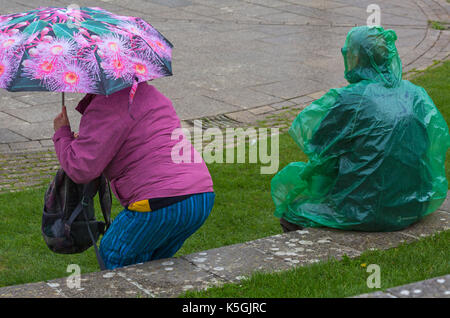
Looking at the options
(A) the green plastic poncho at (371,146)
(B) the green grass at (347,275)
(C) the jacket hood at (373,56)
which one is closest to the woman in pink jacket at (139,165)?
(B) the green grass at (347,275)

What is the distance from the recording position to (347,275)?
383cm

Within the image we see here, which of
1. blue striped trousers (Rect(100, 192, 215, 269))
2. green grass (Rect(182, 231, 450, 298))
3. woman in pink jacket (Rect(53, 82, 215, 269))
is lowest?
green grass (Rect(182, 231, 450, 298))

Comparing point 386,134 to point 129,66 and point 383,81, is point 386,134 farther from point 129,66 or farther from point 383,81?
point 129,66

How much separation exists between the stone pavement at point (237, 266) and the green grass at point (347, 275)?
0.09 meters

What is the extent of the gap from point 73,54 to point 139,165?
0.61 metres

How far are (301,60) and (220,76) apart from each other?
→ 145cm

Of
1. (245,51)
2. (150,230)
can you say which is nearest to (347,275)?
(150,230)

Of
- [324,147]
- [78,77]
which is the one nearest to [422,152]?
[324,147]

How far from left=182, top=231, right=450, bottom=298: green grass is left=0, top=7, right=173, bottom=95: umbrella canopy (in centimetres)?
110

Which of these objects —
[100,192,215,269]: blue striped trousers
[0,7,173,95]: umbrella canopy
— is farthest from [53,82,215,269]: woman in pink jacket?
[0,7,173,95]: umbrella canopy

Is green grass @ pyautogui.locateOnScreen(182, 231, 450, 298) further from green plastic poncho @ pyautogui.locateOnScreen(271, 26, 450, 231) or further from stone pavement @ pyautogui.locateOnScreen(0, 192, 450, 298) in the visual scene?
green plastic poncho @ pyautogui.locateOnScreen(271, 26, 450, 231)

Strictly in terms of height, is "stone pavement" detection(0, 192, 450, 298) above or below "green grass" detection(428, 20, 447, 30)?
below

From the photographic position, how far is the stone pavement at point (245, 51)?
27.0 feet

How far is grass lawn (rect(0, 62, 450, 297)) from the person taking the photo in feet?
12.4
